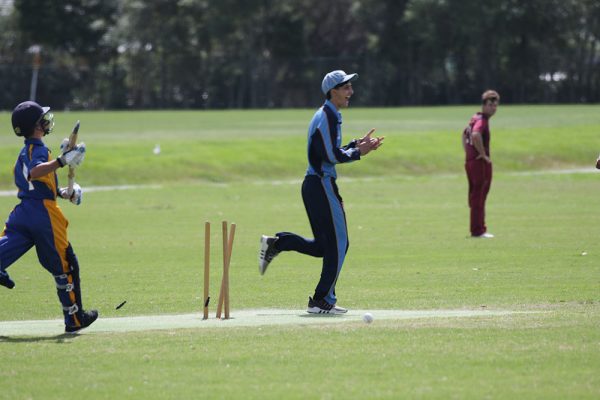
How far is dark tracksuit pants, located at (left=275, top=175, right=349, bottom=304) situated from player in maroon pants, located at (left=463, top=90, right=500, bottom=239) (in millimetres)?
8004

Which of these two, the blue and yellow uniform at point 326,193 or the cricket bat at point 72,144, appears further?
the blue and yellow uniform at point 326,193

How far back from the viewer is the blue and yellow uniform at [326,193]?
38.5 feet

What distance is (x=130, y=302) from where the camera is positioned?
44.9ft

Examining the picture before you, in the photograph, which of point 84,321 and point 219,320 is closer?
point 84,321

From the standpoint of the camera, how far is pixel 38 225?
10.7 m

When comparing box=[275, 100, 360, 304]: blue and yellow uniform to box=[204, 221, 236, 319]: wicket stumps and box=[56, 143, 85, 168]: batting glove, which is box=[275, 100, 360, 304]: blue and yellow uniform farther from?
box=[56, 143, 85, 168]: batting glove

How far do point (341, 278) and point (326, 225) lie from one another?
13.0 ft


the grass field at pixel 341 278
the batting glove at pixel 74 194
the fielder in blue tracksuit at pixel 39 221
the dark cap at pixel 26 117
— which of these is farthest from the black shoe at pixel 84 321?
the dark cap at pixel 26 117

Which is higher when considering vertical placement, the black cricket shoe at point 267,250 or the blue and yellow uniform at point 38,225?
the blue and yellow uniform at point 38,225

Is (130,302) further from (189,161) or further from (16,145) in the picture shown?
(16,145)

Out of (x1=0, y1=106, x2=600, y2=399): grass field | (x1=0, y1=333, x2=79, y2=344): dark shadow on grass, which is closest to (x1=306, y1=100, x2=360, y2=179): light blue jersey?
(x1=0, y1=106, x2=600, y2=399): grass field

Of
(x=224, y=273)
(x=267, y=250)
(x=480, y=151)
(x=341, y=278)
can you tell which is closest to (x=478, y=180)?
(x=480, y=151)

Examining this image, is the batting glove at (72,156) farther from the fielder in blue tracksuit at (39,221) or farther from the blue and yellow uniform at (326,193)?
the blue and yellow uniform at (326,193)

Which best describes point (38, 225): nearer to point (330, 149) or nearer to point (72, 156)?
point (72, 156)
